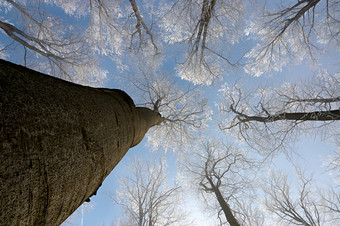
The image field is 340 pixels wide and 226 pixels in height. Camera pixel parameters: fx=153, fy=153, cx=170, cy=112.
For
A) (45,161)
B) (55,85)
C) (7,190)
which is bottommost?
(7,190)

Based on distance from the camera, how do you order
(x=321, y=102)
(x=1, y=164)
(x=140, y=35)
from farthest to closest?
(x=140, y=35) → (x=321, y=102) → (x=1, y=164)

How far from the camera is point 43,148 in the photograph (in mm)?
485

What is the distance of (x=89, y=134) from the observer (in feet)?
2.45

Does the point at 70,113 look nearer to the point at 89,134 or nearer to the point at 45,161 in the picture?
the point at 89,134

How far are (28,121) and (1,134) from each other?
96 millimetres

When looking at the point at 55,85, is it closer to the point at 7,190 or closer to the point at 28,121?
the point at 28,121

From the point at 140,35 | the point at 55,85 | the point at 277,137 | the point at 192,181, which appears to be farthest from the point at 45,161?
the point at 192,181

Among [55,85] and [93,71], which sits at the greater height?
[93,71]

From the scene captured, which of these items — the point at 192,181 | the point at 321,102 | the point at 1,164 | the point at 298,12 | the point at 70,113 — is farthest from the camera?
the point at 192,181

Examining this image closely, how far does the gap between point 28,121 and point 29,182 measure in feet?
0.58

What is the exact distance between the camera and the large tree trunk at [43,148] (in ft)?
1.27

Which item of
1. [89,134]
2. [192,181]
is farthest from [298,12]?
Answer: [192,181]

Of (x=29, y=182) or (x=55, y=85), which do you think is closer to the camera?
(x=29, y=182)

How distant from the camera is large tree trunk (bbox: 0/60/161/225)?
1.27ft
